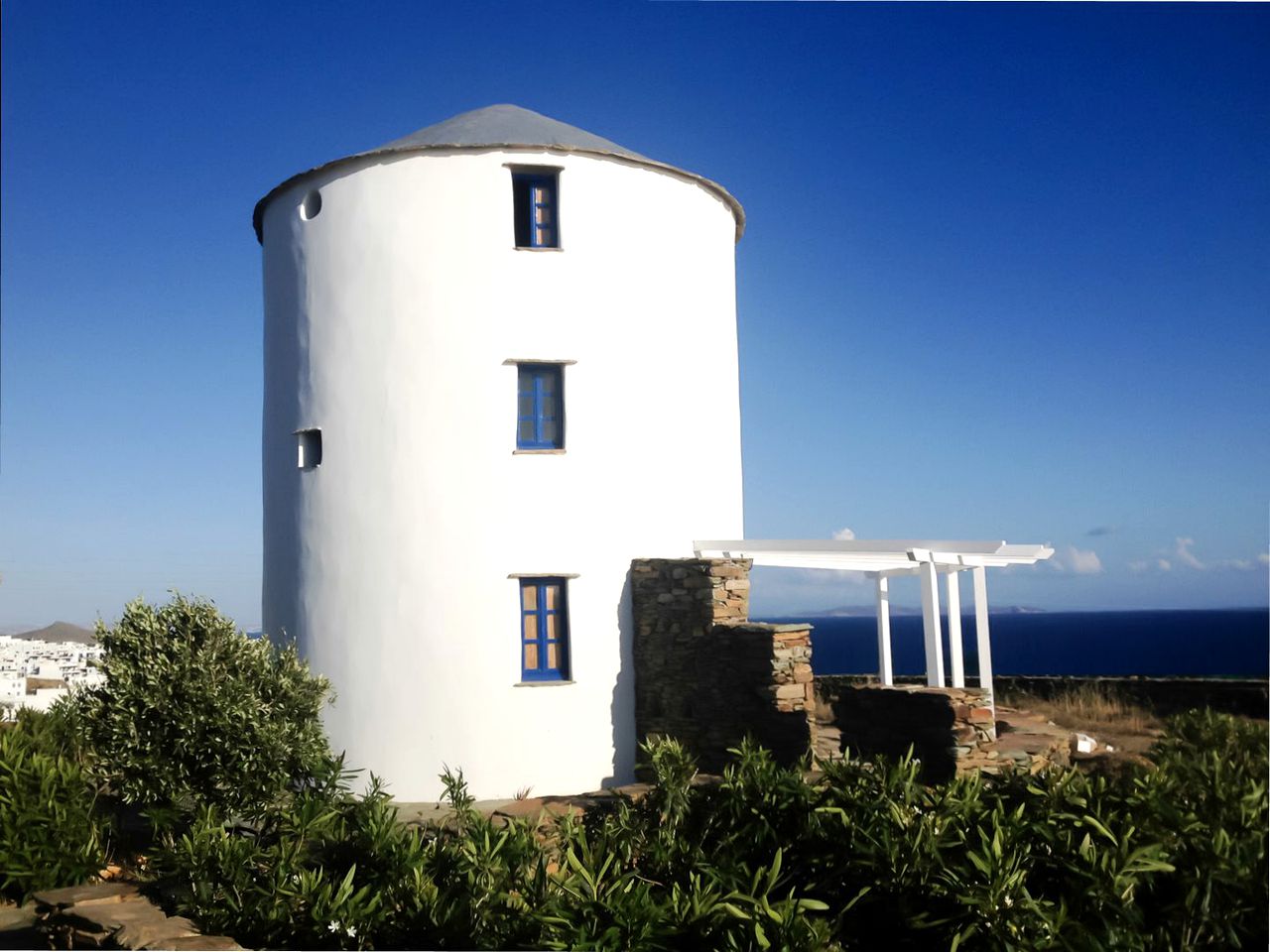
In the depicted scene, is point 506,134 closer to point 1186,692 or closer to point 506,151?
point 506,151

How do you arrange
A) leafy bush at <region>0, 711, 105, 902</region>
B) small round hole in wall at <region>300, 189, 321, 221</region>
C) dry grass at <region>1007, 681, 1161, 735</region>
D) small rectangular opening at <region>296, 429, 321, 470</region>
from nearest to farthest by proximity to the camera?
leafy bush at <region>0, 711, 105, 902</region>
dry grass at <region>1007, 681, 1161, 735</region>
small rectangular opening at <region>296, 429, 321, 470</region>
small round hole in wall at <region>300, 189, 321, 221</region>

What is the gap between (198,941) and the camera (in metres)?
7.41

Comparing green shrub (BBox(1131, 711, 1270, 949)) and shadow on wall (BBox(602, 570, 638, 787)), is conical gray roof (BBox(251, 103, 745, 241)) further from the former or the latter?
green shrub (BBox(1131, 711, 1270, 949))

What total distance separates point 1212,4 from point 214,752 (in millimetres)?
9689

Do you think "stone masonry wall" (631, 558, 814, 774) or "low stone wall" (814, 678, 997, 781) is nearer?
"low stone wall" (814, 678, 997, 781)

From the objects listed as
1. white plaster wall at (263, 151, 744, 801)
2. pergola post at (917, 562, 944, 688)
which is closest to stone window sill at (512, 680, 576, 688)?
white plaster wall at (263, 151, 744, 801)

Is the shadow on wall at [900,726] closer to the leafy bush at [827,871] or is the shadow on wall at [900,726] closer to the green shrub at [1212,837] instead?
the leafy bush at [827,871]

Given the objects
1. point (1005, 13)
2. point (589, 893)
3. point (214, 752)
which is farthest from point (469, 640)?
point (1005, 13)

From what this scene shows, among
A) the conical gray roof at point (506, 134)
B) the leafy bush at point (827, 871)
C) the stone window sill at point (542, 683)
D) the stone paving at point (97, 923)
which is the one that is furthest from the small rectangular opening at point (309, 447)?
the stone paving at point (97, 923)

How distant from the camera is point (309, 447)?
1293 cm

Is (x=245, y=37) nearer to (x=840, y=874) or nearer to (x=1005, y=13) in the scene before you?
(x=1005, y=13)

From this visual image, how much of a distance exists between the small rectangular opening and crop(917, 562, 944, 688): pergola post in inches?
276

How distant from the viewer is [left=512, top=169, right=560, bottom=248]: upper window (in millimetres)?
12562

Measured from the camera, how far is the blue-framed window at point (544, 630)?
1216cm
